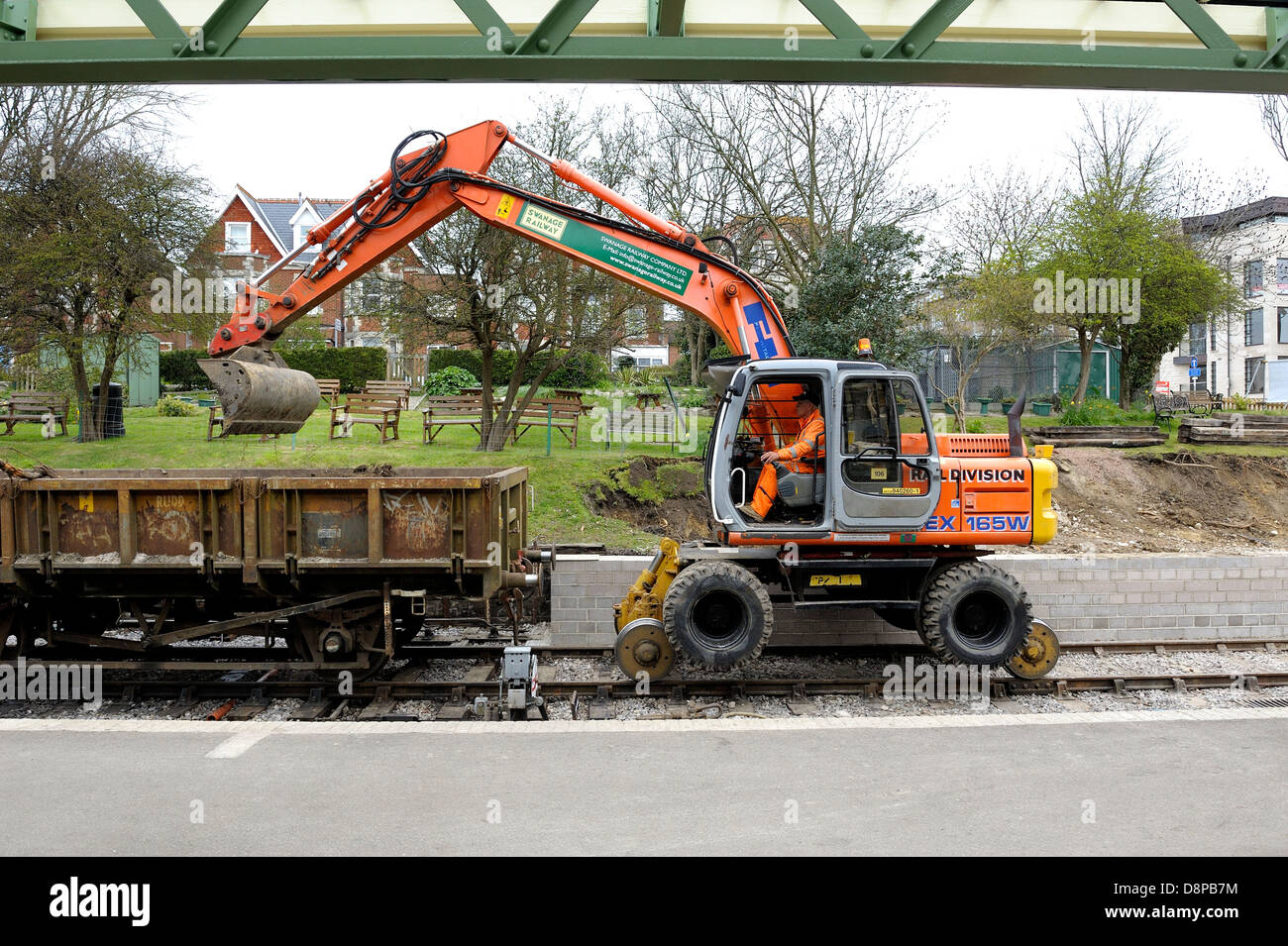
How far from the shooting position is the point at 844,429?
8.48 m

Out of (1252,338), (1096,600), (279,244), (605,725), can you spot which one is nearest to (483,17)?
(605,725)

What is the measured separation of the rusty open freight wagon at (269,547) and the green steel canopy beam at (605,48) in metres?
5.34

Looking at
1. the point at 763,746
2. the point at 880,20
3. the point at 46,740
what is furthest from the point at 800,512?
the point at 46,740

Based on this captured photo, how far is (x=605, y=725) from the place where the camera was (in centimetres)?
728

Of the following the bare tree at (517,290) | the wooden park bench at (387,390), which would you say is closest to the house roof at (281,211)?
the wooden park bench at (387,390)

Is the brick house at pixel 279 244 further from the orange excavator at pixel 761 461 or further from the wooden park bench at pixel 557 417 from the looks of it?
the orange excavator at pixel 761 461

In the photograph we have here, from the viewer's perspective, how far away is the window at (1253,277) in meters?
30.0

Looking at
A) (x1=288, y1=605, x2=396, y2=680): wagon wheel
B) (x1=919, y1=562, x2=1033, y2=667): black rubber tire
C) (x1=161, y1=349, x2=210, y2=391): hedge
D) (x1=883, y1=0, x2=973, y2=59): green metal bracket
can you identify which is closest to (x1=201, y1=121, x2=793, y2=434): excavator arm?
(x1=288, y1=605, x2=396, y2=680): wagon wheel

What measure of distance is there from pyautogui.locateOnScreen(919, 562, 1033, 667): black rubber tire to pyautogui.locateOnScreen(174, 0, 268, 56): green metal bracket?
289 inches

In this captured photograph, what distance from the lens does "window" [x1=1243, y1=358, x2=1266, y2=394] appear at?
41562 mm

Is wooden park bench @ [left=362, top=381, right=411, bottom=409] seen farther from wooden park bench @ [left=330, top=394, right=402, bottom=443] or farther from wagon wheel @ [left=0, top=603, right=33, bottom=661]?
wagon wheel @ [left=0, top=603, right=33, bottom=661]

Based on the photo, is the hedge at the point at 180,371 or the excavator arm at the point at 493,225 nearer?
the excavator arm at the point at 493,225

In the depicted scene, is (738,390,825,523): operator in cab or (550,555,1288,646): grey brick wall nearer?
(738,390,825,523): operator in cab

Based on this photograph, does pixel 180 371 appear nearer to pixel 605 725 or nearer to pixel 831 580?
pixel 831 580
